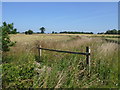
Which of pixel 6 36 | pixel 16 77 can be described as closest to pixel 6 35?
pixel 6 36

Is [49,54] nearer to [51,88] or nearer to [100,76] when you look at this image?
[100,76]

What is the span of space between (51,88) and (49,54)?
4251mm

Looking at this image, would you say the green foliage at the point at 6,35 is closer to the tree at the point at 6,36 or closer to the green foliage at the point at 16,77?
the tree at the point at 6,36

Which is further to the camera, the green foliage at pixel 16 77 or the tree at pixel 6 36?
the tree at pixel 6 36

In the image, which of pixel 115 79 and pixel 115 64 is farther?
pixel 115 64

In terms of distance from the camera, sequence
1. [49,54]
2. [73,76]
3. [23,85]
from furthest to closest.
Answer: [49,54], [73,76], [23,85]

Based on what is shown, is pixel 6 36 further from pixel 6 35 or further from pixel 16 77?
pixel 16 77

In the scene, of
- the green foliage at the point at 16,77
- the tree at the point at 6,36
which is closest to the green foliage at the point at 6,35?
the tree at the point at 6,36

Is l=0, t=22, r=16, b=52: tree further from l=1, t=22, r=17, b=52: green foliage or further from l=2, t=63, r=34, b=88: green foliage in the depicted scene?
l=2, t=63, r=34, b=88: green foliage

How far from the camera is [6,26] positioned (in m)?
7.29

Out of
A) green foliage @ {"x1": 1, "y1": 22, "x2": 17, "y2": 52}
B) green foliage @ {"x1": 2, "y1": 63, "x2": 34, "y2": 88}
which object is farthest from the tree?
green foliage @ {"x1": 2, "y1": 63, "x2": 34, "y2": 88}

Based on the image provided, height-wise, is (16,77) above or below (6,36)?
below

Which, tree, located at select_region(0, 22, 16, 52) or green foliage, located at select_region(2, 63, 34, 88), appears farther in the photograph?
tree, located at select_region(0, 22, 16, 52)

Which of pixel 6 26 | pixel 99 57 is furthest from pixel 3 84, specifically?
pixel 6 26
